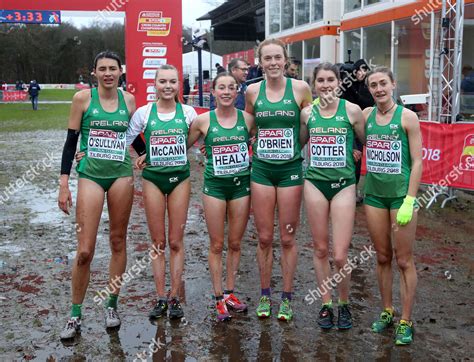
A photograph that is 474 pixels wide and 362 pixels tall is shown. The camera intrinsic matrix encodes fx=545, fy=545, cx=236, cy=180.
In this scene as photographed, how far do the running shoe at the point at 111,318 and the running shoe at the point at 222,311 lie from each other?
0.80m

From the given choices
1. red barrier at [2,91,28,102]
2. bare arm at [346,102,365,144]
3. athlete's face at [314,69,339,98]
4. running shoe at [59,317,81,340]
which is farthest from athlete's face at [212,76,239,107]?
red barrier at [2,91,28,102]

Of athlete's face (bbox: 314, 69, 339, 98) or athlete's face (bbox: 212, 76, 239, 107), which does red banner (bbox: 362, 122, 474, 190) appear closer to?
athlete's face (bbox: 314, 69, 339, 98)

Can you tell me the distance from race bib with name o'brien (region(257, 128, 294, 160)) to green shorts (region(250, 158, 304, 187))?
73 millimetres

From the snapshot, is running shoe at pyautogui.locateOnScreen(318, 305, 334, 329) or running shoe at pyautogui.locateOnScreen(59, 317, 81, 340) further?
running shoe at pyautogui.locateOnScreen(318, 305, 334, 329)

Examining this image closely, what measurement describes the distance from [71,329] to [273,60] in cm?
260

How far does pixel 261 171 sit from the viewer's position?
4.40 meters

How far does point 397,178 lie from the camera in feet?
13.2

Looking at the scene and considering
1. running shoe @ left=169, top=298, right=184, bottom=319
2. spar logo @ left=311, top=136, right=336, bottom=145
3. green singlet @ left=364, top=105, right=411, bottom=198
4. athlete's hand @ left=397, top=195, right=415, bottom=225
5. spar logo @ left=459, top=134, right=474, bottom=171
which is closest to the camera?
athlete's hand @ left=397, top=195, right=415, bottom=225

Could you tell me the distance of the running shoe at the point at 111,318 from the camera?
4277 millimetres

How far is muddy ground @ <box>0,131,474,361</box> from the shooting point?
153 inches

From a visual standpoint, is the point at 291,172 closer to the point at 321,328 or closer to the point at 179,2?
the point at 321,328

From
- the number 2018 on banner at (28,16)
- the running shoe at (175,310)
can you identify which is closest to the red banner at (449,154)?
the running shoe at (175,310)

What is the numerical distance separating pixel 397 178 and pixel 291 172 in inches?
32.8

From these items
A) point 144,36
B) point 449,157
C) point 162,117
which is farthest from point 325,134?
point 144,36
